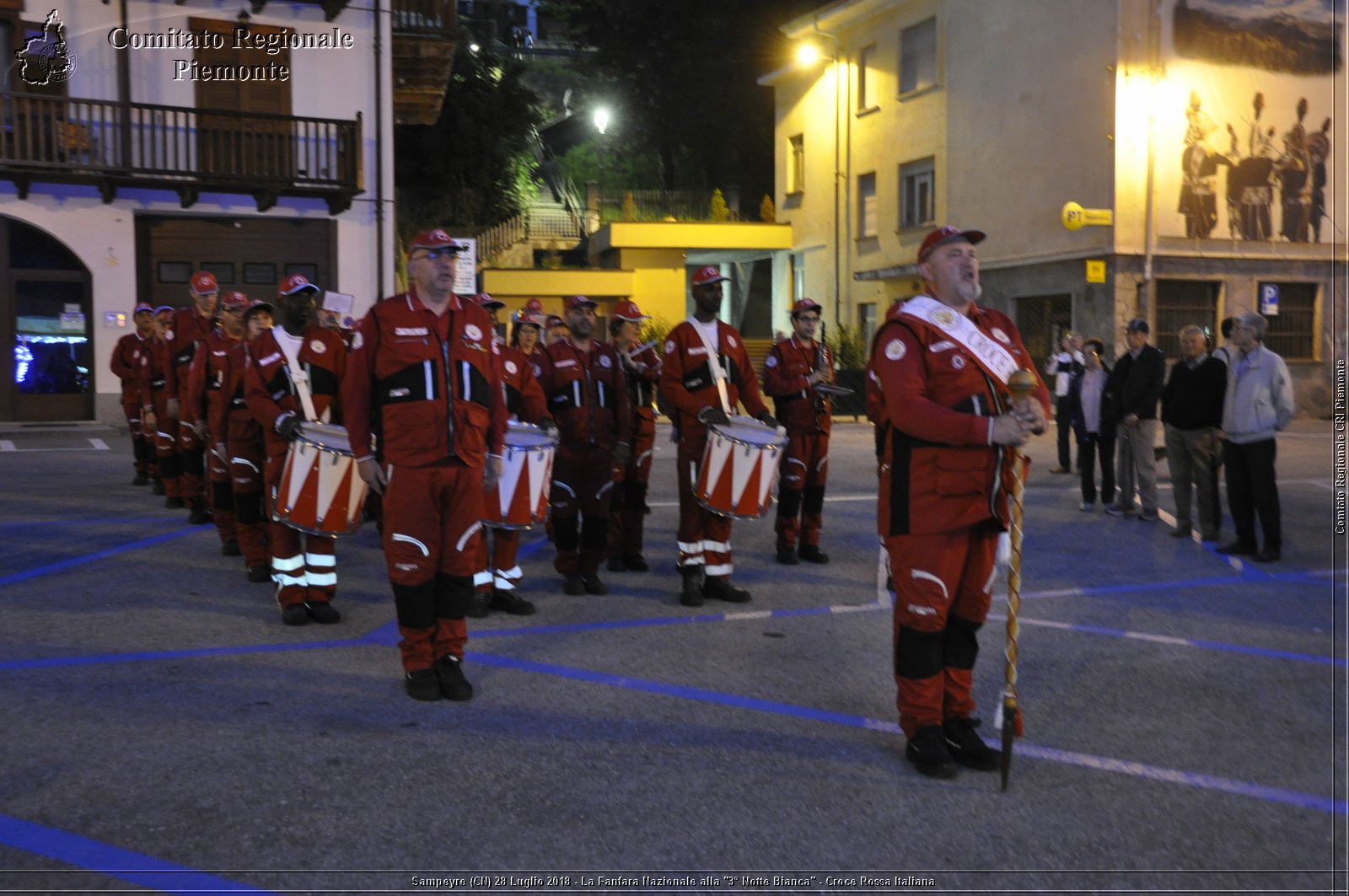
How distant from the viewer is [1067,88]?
2612 cm

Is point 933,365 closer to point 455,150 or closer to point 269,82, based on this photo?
point 269,82

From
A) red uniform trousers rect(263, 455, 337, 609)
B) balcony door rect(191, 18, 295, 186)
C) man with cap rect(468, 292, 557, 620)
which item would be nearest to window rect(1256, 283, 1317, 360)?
balcony door rect(191, 18, 295, 186)

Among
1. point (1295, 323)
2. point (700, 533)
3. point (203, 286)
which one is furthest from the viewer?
point (1295, 323)

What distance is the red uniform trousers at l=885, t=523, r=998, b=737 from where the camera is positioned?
4945mm

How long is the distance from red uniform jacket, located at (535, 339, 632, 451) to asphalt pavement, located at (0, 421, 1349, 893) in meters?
1.14

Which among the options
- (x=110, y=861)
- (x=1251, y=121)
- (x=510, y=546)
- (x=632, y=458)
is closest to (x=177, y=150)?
(x=632, y=458)

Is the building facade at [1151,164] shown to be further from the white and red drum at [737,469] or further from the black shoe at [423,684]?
the black shoe at [423,684]

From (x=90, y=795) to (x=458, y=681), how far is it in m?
1.78

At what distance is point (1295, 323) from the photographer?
27.4 m

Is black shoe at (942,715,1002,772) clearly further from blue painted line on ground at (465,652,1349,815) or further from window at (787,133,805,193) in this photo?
window at (787,133,805,193)

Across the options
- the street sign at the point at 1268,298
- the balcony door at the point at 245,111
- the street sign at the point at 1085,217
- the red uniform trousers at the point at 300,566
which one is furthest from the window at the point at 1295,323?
the red uniform trousers at the point at 300,566

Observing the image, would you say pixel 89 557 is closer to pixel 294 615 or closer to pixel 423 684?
pixel 294 615

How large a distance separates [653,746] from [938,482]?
5.30ft

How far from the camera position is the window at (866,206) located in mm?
33688
